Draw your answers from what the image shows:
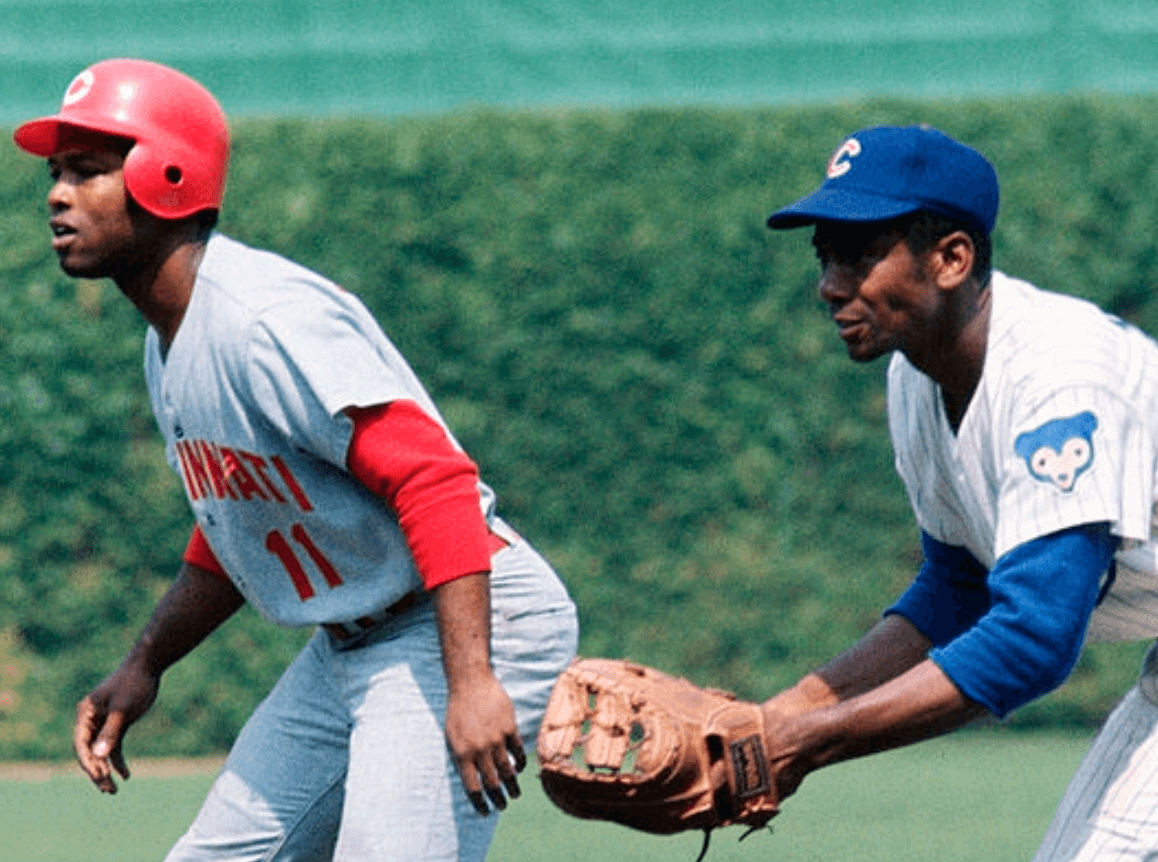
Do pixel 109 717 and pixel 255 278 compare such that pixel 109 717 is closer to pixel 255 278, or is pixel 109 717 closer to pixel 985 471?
pixel 255 278

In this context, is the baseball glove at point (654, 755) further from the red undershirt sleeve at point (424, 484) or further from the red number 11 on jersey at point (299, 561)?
the red number 11 on jersey at point (299, 561)

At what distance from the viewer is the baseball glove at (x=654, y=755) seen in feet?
12.3

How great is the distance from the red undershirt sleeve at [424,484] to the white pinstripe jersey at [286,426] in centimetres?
4

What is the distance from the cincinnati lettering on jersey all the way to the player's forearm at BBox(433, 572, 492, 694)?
0.38 meters

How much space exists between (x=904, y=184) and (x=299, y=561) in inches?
52.0

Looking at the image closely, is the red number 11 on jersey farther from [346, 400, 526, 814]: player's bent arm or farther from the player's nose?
the player's nose

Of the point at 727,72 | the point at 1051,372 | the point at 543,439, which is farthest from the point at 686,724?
the point at 727,72

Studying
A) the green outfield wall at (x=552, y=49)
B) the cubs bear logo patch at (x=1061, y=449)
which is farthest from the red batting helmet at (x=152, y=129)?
the green outfield wall at (x=552, y=49)

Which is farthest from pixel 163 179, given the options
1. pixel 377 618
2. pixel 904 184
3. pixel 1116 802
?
pixel 1116 802

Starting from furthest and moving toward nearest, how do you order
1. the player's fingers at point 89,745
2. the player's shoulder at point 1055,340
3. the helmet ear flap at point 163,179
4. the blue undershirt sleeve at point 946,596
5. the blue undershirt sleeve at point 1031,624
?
the player's fingers at point 89,745 < the blue undershirt sleeve at point 946,596 < the helmet ear flap at point 163,179 < the player's shoulder at point 1055,340 < the blue undershirt sleeve at point 1031,624

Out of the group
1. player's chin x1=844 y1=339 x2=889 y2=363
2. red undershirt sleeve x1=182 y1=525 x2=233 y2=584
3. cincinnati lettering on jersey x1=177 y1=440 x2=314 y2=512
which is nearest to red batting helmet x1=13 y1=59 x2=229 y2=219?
cincinnati lettering on jersey x1=177 y1=440 x2=314 y2=512

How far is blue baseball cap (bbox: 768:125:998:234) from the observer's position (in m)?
3.91

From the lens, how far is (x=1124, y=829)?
404 cm

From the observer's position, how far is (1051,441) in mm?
3740
